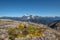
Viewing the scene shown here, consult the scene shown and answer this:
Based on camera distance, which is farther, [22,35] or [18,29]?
[18,29]

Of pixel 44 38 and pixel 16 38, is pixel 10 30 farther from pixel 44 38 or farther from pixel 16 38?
pixel 44 38

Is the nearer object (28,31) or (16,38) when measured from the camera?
(16,38)

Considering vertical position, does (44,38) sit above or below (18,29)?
below

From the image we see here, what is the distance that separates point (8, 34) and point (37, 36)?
7.50 feet

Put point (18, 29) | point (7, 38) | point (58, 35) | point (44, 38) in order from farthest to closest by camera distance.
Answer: point (58, 35)
point (18, 29)
point (44, 38)
point (7, 38)

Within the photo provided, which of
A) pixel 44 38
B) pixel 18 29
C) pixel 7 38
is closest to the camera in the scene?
pixel 7 38

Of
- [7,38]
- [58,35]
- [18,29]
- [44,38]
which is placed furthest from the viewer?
[58,35]

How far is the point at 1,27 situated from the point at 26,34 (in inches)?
92.3

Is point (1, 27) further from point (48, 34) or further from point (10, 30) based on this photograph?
point (48, 34)

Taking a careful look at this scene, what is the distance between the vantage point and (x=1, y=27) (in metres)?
10.9

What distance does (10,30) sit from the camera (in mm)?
10438

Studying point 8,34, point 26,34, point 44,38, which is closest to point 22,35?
point 26,34

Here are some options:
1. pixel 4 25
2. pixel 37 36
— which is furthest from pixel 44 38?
pixel 4 25

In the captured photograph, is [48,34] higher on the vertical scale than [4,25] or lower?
lower
